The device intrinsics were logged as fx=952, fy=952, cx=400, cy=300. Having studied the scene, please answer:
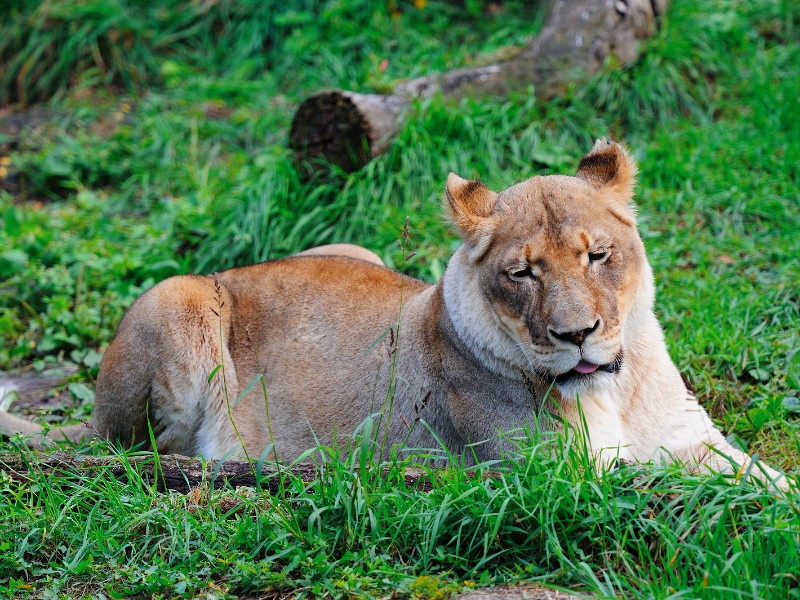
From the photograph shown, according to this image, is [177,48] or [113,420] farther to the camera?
[177,48]


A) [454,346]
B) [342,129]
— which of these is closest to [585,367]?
[454,346]

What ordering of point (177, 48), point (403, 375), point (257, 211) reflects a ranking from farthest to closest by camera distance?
1. point (177, 48)
2. point (257, 211)
3. point (403, 375)

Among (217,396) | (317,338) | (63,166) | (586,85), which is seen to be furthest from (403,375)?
(63,166)

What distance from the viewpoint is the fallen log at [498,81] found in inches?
277

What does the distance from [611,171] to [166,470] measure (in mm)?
2403

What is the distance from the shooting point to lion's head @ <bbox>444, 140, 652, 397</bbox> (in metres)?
3.73

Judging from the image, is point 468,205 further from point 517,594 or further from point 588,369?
point 517,594

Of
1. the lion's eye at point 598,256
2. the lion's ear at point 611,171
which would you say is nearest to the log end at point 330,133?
the lion's ear at point 611,171

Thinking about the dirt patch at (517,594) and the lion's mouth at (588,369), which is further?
the lion's mouth at (588,369)

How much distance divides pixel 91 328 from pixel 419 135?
2825 millimetres

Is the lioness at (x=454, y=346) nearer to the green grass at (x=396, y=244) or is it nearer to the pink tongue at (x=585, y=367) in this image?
the pink tongue at (x=585, y=367)

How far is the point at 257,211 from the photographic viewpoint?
727cm

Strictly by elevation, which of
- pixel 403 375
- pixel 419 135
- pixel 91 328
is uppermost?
pixel 419 135

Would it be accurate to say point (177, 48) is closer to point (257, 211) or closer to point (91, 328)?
point (257, 211)
